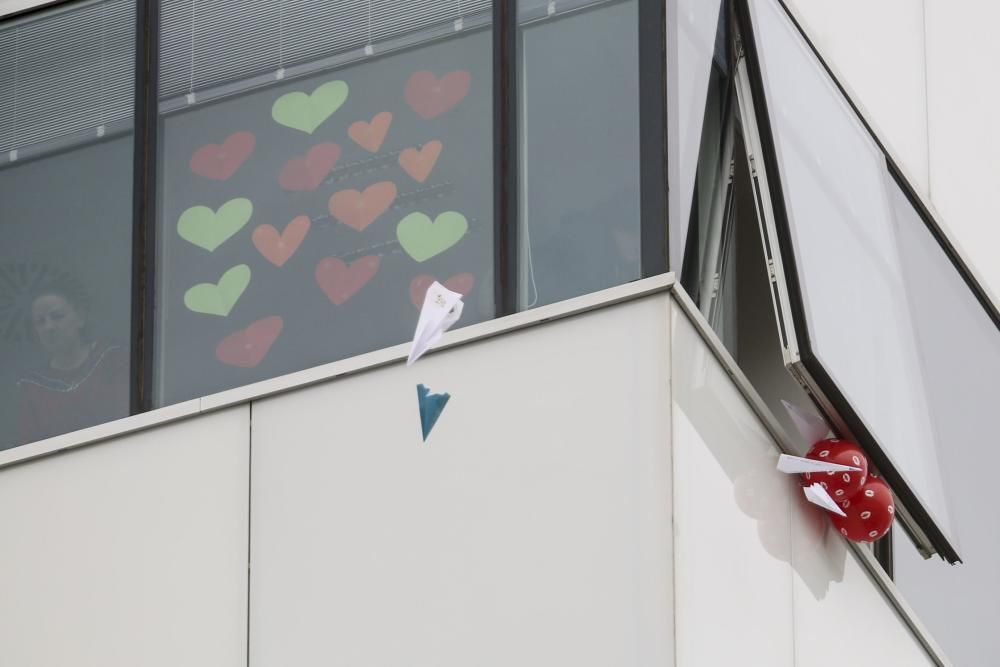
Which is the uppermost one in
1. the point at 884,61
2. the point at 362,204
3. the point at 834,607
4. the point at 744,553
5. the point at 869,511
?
the point at 884,61

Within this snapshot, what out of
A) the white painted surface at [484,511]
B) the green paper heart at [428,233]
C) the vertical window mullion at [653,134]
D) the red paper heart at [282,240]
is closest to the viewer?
the white painted surface at [484,511]

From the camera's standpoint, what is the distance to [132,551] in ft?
30.8

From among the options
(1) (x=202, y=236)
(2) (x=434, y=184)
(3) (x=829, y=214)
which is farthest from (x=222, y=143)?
(3) (x=829, y=214)

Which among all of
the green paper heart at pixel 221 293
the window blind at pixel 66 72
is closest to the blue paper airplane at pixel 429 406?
the green paper heart at pixel 221 293

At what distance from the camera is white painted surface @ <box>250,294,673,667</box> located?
838 centimetres

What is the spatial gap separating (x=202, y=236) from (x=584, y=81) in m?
1.89

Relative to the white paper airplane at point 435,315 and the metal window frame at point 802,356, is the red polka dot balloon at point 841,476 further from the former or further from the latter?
the white paper airplane at point 435,315

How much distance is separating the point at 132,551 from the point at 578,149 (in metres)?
2.53

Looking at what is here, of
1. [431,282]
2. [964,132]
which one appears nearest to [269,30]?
[431,282]

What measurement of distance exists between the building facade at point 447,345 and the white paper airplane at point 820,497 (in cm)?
12

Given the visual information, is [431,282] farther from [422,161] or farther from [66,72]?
[66,72]

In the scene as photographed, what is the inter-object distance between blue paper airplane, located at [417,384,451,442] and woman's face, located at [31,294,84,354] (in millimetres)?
1964

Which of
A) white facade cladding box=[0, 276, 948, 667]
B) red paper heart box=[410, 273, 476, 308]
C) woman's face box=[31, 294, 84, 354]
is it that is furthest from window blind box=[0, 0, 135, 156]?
red paper heart box=[410, 273, 476, 308]

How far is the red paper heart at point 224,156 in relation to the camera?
9820mm
